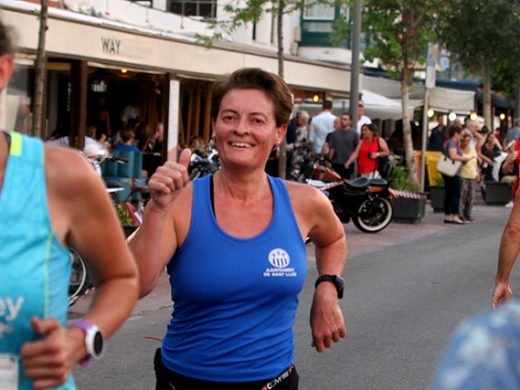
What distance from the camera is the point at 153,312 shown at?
10.6 meters

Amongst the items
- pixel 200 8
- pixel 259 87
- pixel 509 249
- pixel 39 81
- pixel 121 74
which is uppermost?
pixel 200 8

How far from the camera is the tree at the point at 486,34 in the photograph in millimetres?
36875

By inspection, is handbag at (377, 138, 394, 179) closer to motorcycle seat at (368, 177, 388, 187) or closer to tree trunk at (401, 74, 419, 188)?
motorcycle seat at (368, 177, 388, 187)

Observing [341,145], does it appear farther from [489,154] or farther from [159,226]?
[159,226]

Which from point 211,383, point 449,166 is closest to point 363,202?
point 449,166

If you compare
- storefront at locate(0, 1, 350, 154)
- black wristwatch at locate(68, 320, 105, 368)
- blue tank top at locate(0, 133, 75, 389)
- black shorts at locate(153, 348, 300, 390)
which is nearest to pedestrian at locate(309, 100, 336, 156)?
storefront at locate(0, 1, 350, 154)

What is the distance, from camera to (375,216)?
1862 cm

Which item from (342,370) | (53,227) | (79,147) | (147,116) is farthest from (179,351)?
(147,116)

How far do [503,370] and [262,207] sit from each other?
8.45ft

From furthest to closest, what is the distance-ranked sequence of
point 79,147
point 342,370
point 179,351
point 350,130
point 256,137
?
point 350,130, point 79,147, point 342,370, point 256,137, point 179,351

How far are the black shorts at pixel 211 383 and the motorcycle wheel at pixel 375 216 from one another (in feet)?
47.8

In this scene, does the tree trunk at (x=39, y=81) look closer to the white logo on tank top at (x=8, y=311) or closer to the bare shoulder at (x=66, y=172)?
the bare shoulder at (x=66, y=172)

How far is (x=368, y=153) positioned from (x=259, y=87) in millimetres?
17254

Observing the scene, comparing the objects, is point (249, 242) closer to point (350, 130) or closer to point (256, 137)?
A: point (256, 137)
